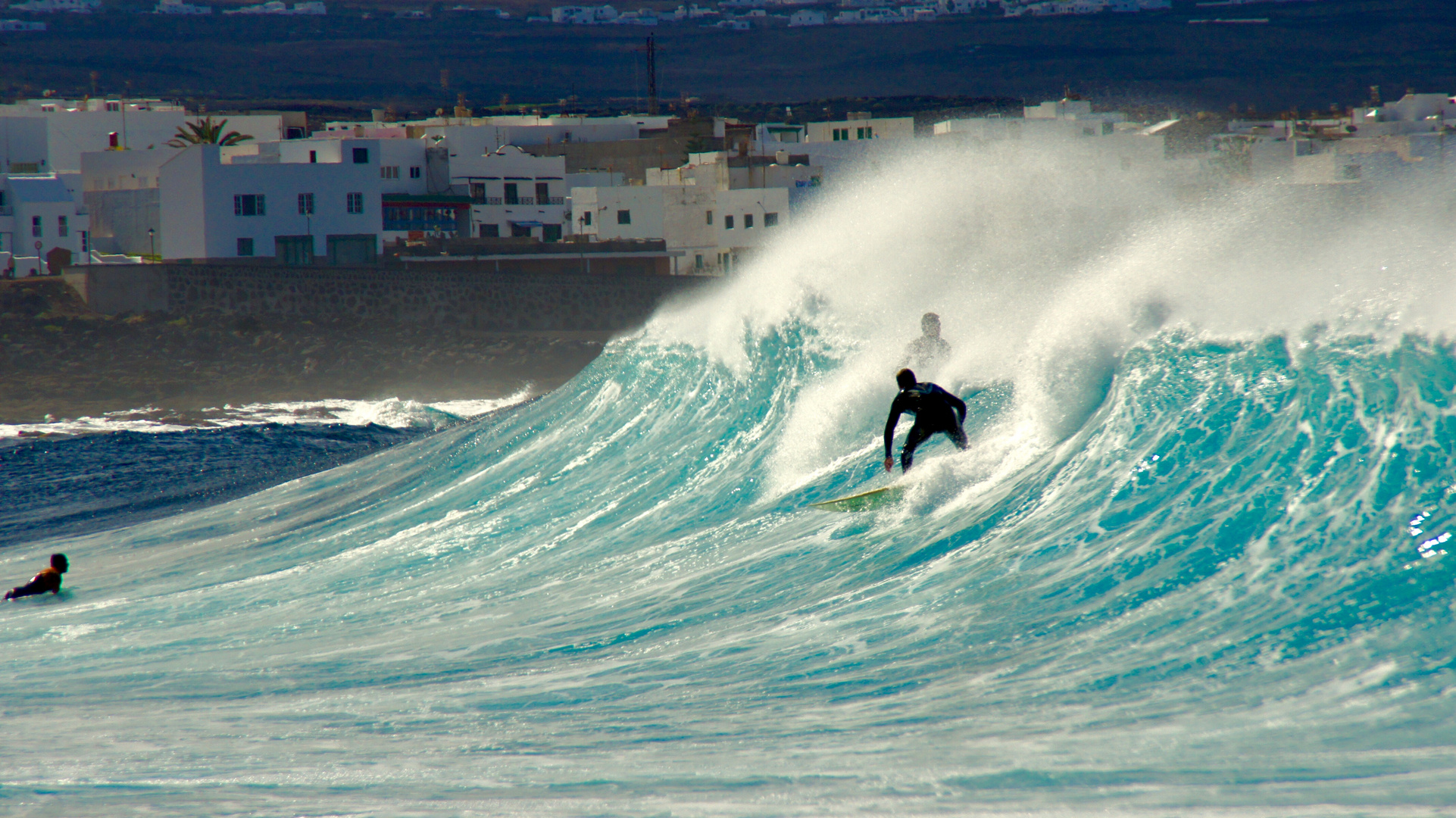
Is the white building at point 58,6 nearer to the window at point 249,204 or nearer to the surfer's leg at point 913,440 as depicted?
the window at point 249,204

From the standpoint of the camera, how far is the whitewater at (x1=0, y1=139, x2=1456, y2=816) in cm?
561

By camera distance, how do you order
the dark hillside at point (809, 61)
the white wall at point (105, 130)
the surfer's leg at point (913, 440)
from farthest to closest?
the dark hillside at point (809, 61) < the white wall at point (105, 130) < the surfer's leg at point (913, 440)

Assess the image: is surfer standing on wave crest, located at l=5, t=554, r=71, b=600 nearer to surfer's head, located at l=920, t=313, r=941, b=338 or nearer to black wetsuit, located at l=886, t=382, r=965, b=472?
black wetsuit, located at l=886, t=382, r=965, b=472

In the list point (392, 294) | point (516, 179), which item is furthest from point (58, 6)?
point (392, 294)

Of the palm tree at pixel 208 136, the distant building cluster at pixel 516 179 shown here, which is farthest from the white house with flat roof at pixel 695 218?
the palm tree at pixel 208 136

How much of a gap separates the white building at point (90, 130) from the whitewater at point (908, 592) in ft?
139

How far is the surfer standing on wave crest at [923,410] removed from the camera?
9.02m

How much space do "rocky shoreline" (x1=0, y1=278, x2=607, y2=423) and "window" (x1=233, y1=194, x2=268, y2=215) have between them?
14.4 feet

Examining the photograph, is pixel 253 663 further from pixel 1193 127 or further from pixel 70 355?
pixel 1193 127

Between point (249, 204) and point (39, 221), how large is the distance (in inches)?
365

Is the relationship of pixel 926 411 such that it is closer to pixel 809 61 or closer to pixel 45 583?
pixel 45 583

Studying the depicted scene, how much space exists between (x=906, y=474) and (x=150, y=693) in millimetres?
5375

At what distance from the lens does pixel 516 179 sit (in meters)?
50.3

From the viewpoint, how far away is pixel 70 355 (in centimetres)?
3456
